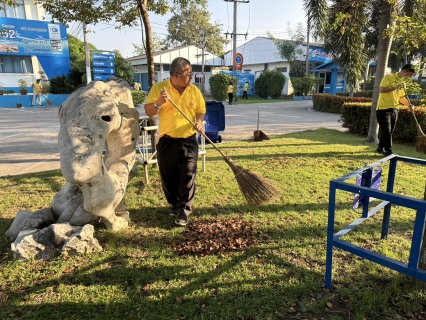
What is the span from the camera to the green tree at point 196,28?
45.5 m

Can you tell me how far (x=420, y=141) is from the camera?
15.9ft

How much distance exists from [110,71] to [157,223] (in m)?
19.8

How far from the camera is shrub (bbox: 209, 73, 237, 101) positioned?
25266mm

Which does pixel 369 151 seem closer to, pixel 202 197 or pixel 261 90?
pixel 202 197

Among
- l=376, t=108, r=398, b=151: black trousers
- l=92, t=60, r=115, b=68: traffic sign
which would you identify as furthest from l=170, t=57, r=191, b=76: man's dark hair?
l=92, t=60, r=115, b=68: traffic sign

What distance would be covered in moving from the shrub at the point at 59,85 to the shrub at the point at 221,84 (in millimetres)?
11372

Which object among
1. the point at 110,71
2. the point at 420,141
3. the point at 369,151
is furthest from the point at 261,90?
the point at 420,141

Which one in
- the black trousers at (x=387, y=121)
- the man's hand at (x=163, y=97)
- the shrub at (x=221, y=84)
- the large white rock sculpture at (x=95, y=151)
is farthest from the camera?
the shrub at (x=221, y=84)

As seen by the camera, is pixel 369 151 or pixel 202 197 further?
pixel 369 151

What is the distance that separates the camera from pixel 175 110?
11.1 feet

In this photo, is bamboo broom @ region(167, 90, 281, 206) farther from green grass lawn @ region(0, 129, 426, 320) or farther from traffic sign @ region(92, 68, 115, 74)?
traffic sign @ region(92, 68, 115, 74)

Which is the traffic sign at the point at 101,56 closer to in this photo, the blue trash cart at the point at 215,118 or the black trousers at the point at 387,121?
the blue trash cart at the point at 215,118

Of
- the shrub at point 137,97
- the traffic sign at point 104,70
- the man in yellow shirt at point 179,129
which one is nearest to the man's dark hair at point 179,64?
the man in yellow shirt at point 179,129

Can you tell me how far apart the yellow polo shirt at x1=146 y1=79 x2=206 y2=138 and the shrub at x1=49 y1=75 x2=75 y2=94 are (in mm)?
23073
